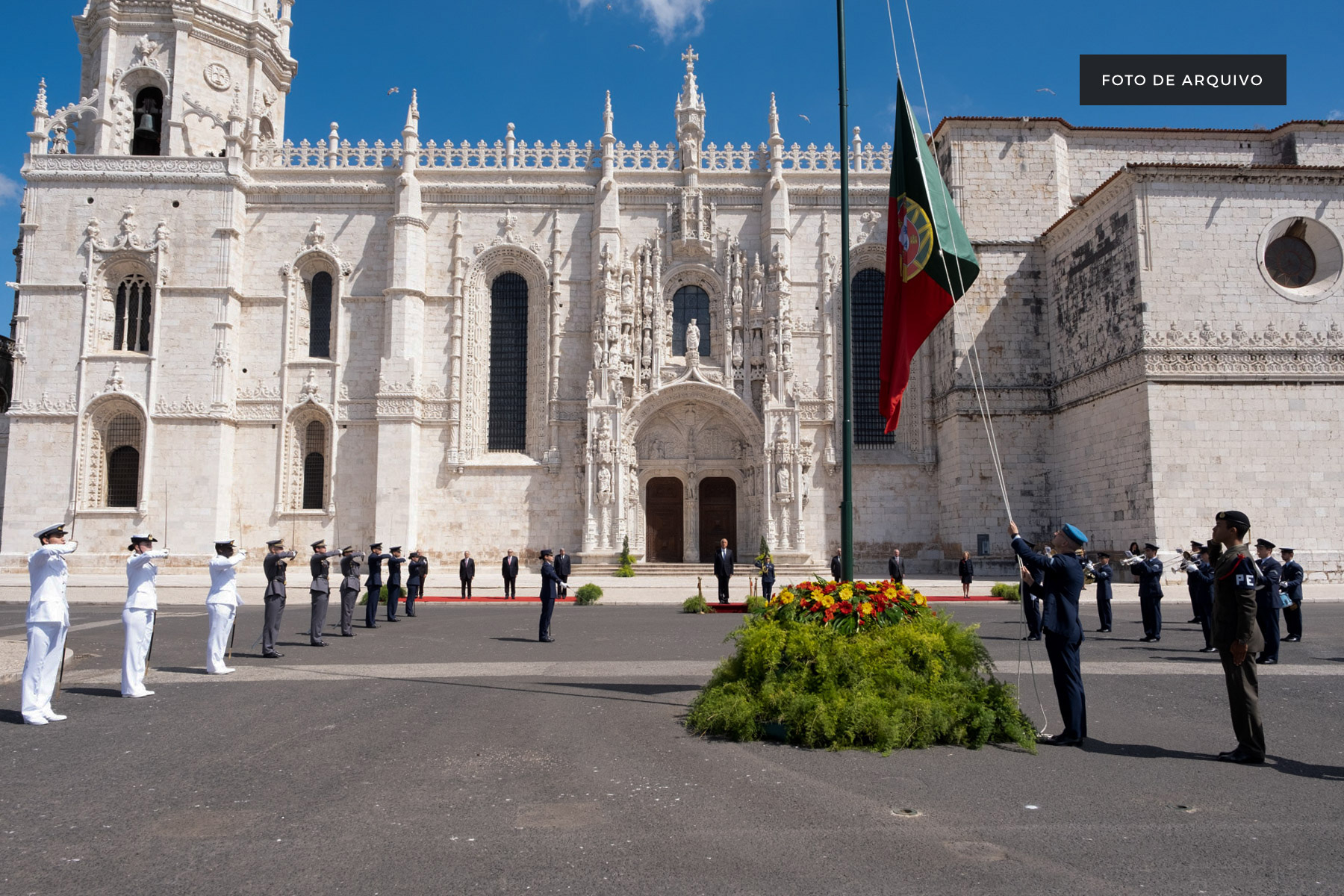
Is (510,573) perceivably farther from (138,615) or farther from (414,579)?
(138,615)

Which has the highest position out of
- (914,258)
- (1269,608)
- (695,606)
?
(914,258)

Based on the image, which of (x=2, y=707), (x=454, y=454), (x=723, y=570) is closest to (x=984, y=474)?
(x=723, y=570)

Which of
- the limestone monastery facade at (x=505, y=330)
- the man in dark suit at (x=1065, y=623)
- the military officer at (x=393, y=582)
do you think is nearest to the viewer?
the man in dark suit at (x=1065, y=623)

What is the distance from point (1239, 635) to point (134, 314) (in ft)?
113

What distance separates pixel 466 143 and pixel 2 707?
27.1 metres

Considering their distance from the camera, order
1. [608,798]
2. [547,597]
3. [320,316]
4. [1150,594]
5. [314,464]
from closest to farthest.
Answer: [608,798] → [1150,594] → [547,597] → [314,464] → [320,316]

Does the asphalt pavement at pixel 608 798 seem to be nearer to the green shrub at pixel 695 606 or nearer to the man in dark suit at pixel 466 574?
the green shrub at pixel 695 606

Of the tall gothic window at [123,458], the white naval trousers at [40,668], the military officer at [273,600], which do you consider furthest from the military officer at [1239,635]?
the tall gothic window at [123,458]

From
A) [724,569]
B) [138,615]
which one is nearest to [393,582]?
[724,569]

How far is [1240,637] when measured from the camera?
7090mm

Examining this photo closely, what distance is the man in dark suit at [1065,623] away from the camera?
7324 millimetres

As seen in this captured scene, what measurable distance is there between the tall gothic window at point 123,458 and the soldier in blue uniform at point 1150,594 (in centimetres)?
3101

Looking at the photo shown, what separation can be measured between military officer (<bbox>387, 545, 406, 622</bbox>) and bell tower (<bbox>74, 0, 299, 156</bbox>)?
21277mm

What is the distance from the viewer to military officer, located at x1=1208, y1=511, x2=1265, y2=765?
6836 millimetres
